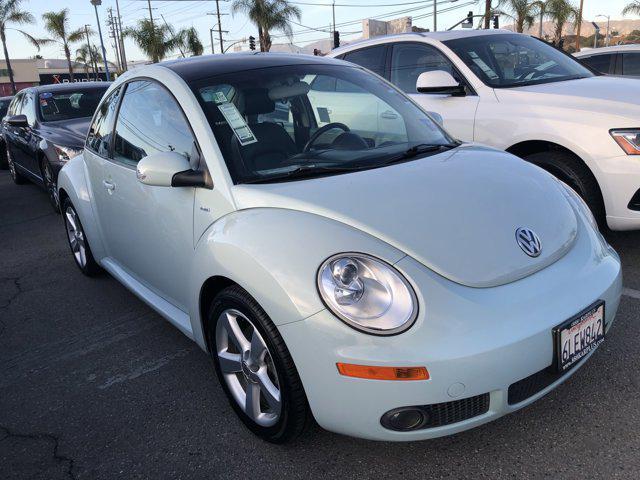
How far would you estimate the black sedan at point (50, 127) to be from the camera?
6.41 meters

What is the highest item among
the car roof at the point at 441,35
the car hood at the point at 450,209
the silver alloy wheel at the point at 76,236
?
the car roof at the point at 441,35

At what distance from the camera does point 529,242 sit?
6.92ft

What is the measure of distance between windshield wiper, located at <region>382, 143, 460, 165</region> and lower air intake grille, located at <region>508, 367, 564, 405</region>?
1133 mm

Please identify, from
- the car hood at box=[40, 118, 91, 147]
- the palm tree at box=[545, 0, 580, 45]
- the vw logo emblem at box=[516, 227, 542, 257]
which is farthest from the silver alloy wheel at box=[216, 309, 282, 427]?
the palm tree at box=[545, 0, 580, 45]

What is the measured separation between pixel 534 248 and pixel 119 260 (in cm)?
255

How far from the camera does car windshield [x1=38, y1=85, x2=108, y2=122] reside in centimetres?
745

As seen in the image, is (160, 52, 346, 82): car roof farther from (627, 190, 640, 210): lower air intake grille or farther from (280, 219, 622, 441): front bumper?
(627, 190, 640, 210): lower air intake grille

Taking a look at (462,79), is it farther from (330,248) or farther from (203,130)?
(330,248)

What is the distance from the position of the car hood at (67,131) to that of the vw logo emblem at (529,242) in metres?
5.51

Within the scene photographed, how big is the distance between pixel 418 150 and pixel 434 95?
2283mm

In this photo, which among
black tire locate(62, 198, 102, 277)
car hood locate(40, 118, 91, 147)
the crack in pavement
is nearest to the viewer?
the crack in pavement

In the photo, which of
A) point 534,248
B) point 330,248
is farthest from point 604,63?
point 330,248

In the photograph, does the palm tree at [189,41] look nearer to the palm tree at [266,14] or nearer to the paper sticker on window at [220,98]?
the palm tree at [266,14]

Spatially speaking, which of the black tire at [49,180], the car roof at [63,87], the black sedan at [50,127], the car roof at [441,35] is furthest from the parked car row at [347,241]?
the car roof at [63,87]
